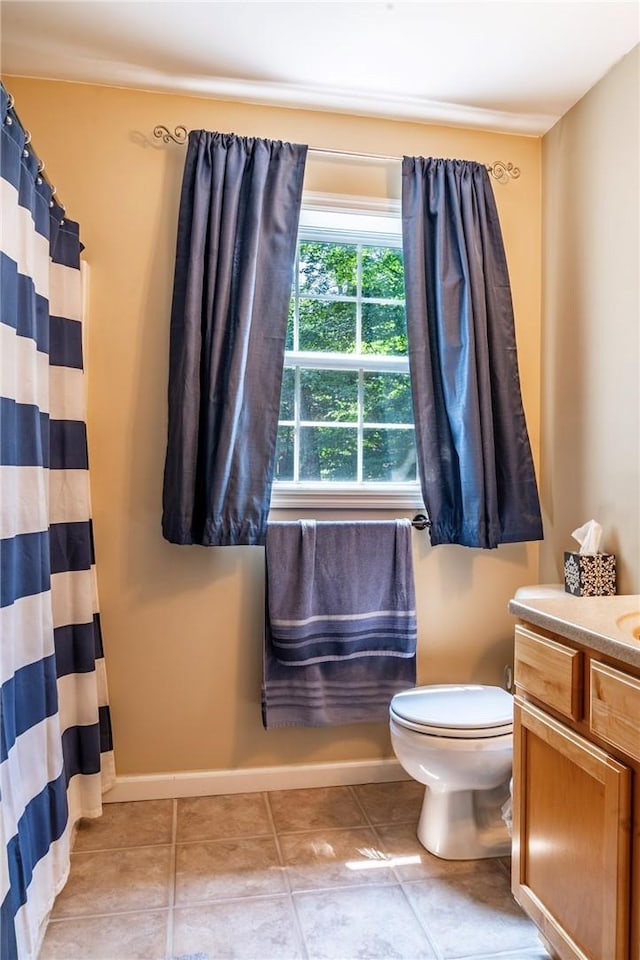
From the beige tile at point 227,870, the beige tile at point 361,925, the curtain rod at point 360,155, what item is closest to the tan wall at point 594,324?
the curtain rod at point 360,155

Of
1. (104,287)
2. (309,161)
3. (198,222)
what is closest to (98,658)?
(104,287)

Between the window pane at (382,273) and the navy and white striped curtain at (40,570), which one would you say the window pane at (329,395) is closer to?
the window pane at (382,273)

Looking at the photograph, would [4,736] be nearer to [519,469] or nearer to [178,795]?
[178,795]

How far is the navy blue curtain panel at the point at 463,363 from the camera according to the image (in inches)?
91.0

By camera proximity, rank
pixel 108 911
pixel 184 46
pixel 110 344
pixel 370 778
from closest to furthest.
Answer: pixel 108 911
pixel 184 46
pixel 110 344
pixel 370 778

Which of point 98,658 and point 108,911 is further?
point 98,658

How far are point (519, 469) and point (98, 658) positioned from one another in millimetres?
1618

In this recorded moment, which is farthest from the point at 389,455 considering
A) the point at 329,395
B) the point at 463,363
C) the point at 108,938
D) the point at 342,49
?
the point at 108,938

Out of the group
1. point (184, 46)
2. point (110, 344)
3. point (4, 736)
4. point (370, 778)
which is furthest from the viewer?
point (370, 778)

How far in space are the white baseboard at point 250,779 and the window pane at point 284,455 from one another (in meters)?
1.07

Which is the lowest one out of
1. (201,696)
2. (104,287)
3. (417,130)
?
(201,696)

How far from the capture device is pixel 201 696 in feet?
7.63

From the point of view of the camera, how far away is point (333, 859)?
1.93m

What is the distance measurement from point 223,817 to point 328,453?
51.8 inches
